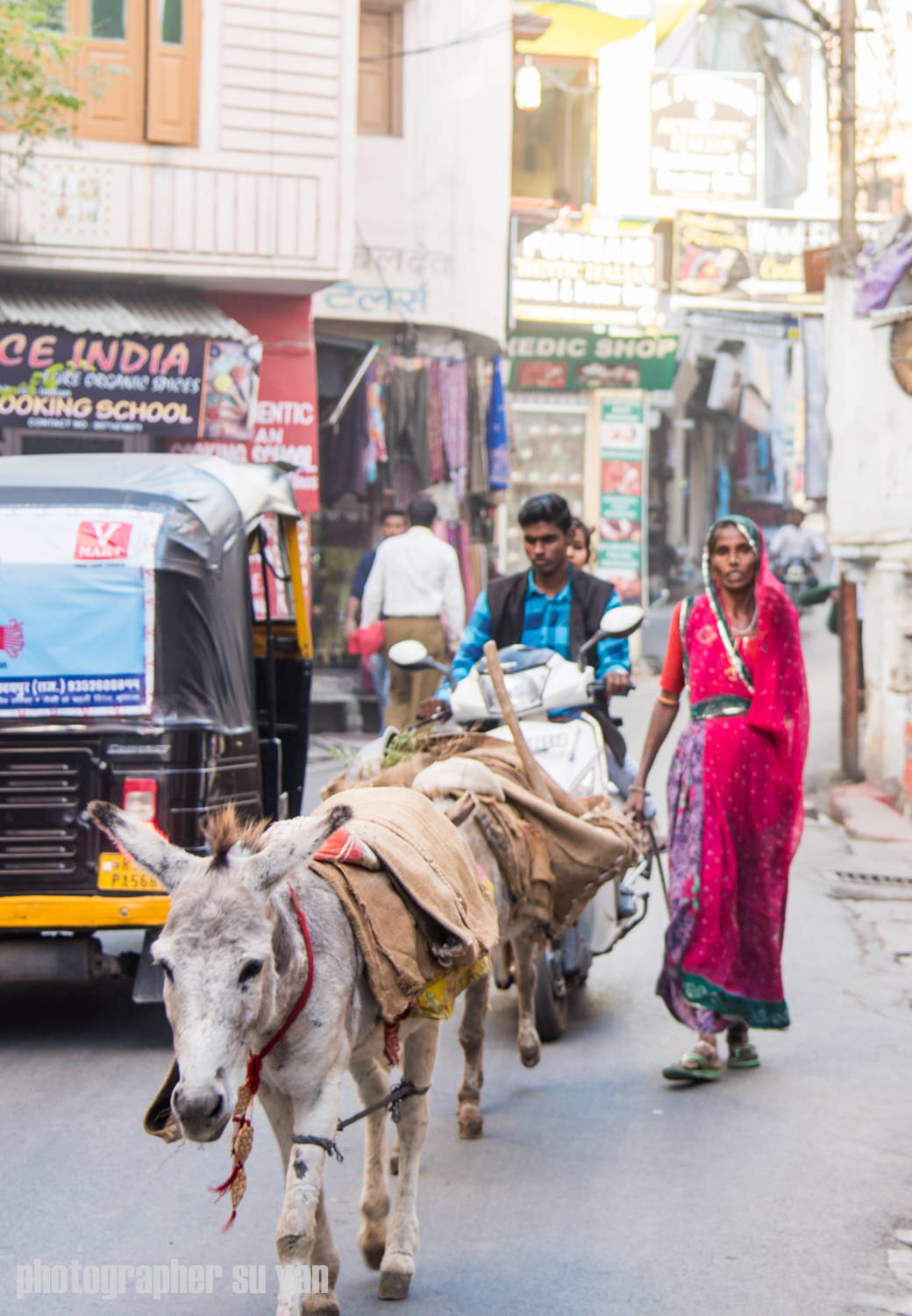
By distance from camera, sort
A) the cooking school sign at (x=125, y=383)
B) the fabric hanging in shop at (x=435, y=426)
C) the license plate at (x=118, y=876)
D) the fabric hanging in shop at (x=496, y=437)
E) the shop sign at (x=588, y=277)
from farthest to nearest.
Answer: the shop sign at (x=588, y=277) → the fabric hanging in shop at (x=496, y=437) → the fabric hanging in shop at (x=435, y=426) → the cooking school sign at (x=125, y=383) → the license plate at (x=118, y=876)

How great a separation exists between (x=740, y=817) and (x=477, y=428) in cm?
1228

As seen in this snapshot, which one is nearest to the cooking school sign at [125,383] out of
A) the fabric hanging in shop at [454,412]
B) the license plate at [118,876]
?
the fabric hanging in shop at [454,412]

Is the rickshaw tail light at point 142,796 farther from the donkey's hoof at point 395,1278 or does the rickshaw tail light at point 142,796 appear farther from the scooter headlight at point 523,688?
the donkey's hoof at point 395,1278

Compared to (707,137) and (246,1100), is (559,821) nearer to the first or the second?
(246,1100)

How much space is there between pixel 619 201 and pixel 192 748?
27.9 m

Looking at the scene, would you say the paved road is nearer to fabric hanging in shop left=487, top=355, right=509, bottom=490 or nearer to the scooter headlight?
the scooter headlight

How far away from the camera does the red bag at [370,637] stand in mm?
11773

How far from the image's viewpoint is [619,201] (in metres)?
31.5

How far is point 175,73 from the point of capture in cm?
1395

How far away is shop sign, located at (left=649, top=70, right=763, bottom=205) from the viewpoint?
32.0 m

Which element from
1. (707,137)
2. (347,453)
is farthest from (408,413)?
(707,137)

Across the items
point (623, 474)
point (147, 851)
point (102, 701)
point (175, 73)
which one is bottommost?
point (147, 851)

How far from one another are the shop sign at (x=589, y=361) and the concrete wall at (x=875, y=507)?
42.5 ft

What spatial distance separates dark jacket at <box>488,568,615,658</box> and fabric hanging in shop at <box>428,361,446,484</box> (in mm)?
10851
